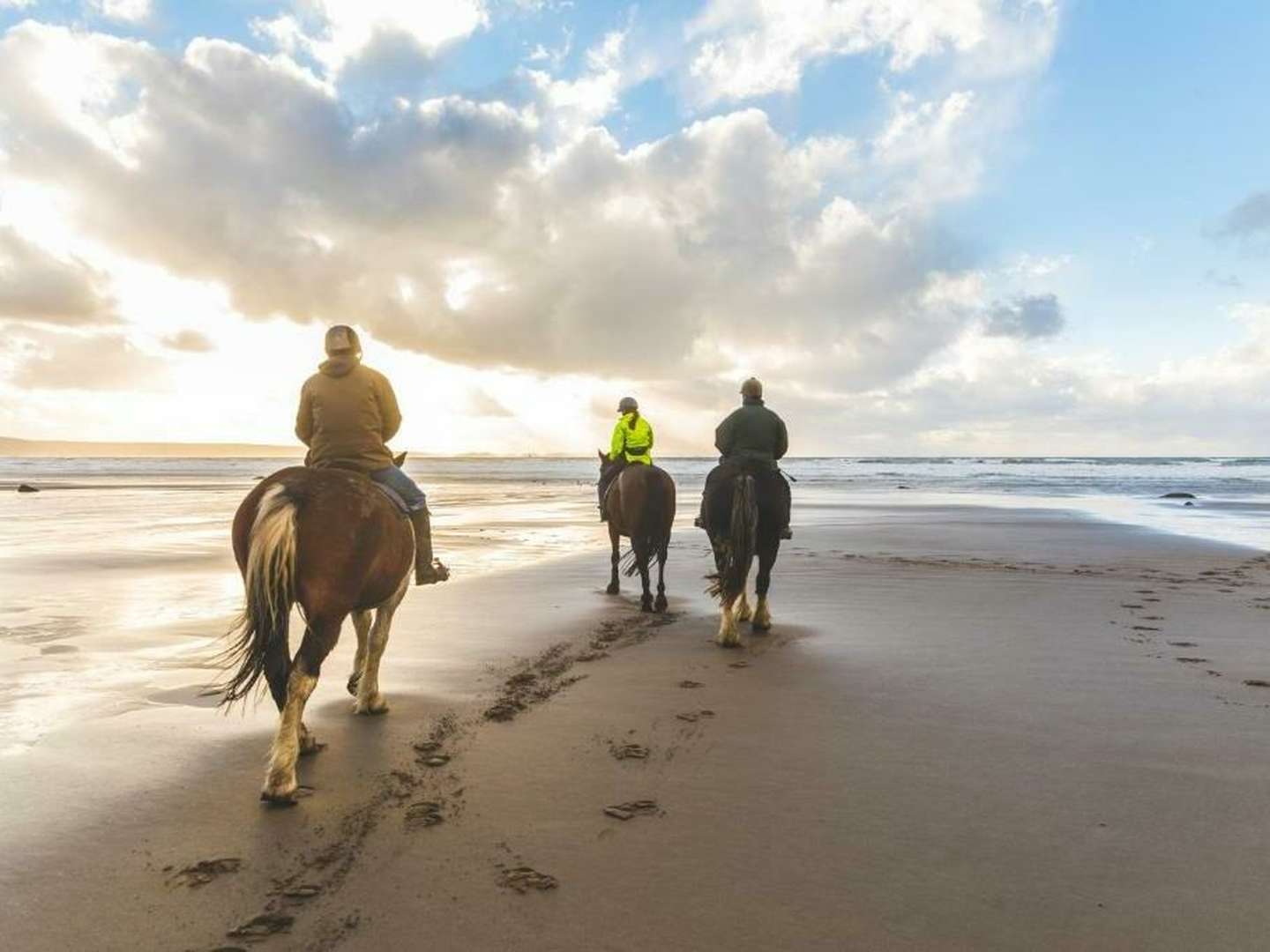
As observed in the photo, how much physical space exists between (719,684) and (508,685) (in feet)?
5.41

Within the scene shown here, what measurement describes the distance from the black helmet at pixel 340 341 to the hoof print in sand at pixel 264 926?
358cm

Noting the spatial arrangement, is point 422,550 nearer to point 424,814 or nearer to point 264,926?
point 424,814

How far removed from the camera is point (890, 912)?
3.01 m

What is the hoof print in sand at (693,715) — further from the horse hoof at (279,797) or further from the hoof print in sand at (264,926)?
the hoof print in sand at (264,926)

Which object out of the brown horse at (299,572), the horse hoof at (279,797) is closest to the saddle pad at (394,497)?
the brown horse at (299,572)

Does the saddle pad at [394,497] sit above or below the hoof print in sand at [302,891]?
above

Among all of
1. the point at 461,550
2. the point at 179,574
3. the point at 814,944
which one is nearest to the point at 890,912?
the point at 814,944

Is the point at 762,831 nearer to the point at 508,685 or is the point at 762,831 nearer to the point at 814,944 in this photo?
the point at 814,944

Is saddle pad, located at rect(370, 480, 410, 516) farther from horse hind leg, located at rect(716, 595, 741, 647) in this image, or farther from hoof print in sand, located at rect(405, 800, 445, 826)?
horse hind leg, located at rect(716, 595, 741, 647)

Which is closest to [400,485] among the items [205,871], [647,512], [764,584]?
[205,871]

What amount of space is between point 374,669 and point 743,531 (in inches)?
158

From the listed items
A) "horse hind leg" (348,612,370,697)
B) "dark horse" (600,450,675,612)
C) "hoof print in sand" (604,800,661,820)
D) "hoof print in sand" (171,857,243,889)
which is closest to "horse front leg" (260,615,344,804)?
"hoof print in sand" (171,857,243,889)

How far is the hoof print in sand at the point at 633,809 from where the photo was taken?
3828 mm

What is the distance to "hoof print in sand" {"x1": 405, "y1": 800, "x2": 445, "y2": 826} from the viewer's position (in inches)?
147
